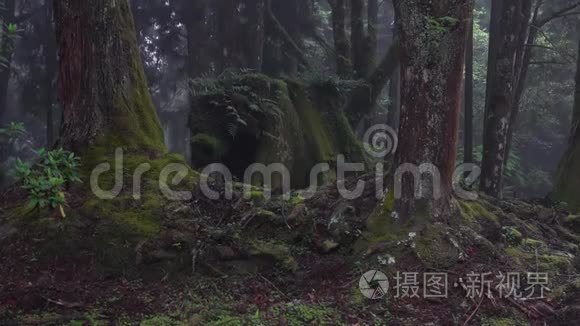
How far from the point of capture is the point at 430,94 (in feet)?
18.8

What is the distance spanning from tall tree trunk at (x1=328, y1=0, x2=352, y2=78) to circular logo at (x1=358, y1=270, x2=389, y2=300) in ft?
32.3

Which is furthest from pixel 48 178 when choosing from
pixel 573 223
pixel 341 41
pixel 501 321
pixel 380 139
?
pixel 380 139

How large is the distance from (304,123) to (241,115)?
2.12 meters

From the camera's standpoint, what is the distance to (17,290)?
477cm

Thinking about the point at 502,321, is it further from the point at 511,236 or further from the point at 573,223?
the point at 573,223

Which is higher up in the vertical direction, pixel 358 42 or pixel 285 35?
pixel 285 35

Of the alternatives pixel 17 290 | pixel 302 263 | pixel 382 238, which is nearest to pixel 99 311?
pixel 17 290

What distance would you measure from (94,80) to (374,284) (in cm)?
405

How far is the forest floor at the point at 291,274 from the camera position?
189 inches

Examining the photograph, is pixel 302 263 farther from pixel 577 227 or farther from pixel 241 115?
pixel 577 227

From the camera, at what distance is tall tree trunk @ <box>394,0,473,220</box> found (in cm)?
573

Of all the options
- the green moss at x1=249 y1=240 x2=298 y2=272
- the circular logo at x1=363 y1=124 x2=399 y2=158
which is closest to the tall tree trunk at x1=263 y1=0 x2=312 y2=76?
the circular logo at x1=363 y1=124 x2=399 y2=158

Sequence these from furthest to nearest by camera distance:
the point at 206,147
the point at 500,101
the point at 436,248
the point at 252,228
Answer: the point at 500,101, the point at 206,147, the point at 252,228, the point at 436,248

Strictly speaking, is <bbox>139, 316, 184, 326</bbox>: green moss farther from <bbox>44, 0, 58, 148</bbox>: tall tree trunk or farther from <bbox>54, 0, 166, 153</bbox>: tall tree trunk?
<bbox>44, 0, 58, 148</bbox>: tall tree trunk
